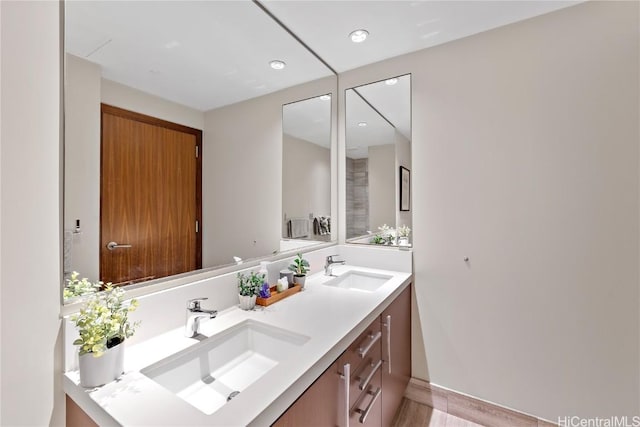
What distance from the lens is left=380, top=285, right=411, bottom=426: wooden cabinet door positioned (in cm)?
151

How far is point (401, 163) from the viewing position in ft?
6.69

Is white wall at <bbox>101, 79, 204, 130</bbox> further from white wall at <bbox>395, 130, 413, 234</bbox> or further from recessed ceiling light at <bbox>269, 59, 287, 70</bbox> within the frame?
white wall at <bbox>395, 130, 413, 234</bbox>

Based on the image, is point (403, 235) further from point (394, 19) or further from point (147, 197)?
point (147, 197)

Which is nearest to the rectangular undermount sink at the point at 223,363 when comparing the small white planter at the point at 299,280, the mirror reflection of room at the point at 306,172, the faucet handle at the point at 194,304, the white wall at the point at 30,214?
the faucet handle at the point at 194,304

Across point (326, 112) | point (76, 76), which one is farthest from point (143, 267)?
point (326, 112)

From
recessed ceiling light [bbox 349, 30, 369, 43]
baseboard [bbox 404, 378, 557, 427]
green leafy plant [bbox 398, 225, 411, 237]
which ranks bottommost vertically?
baseboard [bbox 404, 378, 557, 427]

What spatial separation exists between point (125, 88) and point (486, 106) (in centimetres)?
187

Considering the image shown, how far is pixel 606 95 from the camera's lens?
144 centimetres

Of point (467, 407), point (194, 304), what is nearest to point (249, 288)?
point (194, 304)

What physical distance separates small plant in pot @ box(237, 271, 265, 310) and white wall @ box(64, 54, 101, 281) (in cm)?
58

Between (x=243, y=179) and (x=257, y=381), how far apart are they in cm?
100

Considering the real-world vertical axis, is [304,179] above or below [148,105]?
below

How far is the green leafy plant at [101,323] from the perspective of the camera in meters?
0.78

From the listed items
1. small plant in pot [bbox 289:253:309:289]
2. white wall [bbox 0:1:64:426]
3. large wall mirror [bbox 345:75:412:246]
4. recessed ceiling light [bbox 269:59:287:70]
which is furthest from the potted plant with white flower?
white wall [bbox 0:1:64:426]
